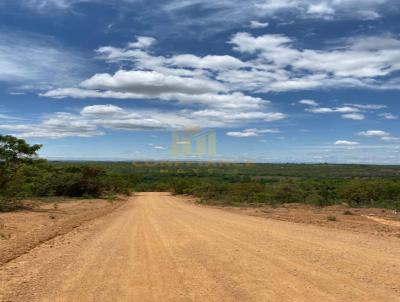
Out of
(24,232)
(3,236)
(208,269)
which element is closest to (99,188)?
(24,232)

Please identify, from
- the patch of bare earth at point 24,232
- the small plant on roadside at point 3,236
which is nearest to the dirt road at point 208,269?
the patch of bare earth at point 24,232

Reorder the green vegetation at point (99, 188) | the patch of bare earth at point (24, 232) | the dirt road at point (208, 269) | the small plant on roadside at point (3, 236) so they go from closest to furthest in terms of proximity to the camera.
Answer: the dirt road at point (208, 269) → the patch of bare earth at point (24, 232) → the small plant on roadside at point (3, 236) → the green vegetation at point (99, 188)

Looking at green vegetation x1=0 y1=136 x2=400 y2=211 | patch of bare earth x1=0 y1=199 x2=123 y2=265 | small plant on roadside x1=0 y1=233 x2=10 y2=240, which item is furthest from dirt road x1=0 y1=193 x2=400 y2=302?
green vegetation x1=0 y1=136 x2=400 y2=211

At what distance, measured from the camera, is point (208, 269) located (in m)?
10.0

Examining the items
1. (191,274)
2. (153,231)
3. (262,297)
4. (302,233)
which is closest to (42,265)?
(191,274)

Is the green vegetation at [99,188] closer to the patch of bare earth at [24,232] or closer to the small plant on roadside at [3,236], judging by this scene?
the patch of bare earth at [24,232]

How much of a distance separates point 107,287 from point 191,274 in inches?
74.0

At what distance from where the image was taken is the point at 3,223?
64.8 ft

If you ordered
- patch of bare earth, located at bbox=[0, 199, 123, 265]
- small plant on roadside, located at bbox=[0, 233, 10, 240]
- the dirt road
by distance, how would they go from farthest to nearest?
1. small plant on roadside, located at bbox=[0, 233, 10, 240]
2. patch of bare earth, located at bbox=[0, 199, 123, 265]
3. the dirt road

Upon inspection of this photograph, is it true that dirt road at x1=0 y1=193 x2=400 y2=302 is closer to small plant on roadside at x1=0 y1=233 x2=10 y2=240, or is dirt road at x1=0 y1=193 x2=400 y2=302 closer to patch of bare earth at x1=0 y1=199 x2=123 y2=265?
patch of bare earth at x1=0 y1=199 x2=123 y2=265

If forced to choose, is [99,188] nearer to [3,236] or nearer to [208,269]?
[3,236]

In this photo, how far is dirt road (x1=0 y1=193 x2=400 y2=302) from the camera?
26.0 ft

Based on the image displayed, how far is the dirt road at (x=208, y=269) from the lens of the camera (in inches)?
312

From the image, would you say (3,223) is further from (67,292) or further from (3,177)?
(67,292)
